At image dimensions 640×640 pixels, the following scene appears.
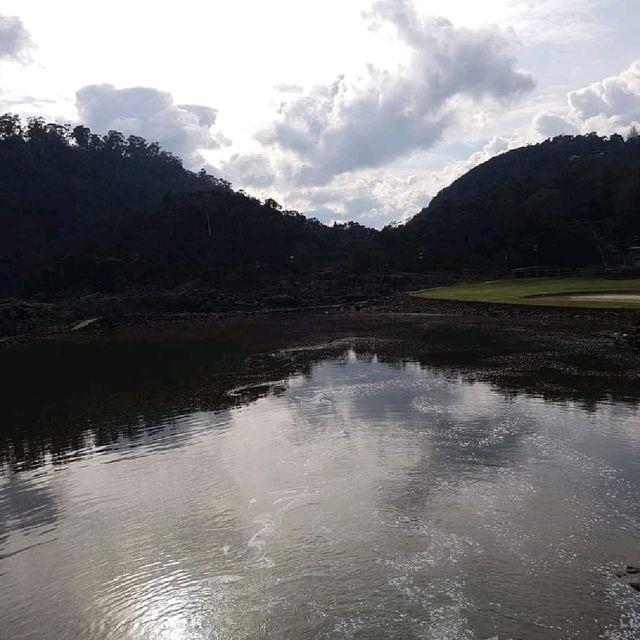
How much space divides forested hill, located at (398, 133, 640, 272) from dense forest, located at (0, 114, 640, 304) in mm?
283

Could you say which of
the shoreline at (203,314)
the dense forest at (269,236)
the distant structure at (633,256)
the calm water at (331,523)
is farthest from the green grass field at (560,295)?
the dense forest at (269,236)

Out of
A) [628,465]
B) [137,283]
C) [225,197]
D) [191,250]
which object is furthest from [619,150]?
[628,465]

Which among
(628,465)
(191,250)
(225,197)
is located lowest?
(628,465)

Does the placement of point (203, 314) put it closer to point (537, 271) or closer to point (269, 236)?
point (537, 271)

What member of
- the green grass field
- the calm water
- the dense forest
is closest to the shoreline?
the green grass field

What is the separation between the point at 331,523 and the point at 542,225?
124m

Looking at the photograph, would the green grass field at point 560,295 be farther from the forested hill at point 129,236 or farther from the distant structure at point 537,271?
the forested hill at point 129,236

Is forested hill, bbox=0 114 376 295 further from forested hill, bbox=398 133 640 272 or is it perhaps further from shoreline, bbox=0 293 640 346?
shoreline, bbox=0 293 640 346

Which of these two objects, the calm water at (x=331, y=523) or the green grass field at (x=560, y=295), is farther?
the green grass field at (x=560, y=295)

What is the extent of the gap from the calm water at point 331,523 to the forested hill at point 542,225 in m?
102

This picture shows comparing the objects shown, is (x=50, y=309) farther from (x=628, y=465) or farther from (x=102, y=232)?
(x=628, y=465)

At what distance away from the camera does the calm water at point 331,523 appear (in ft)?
37.0

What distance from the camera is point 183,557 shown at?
45.5ft

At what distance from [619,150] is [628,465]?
8188 inches
